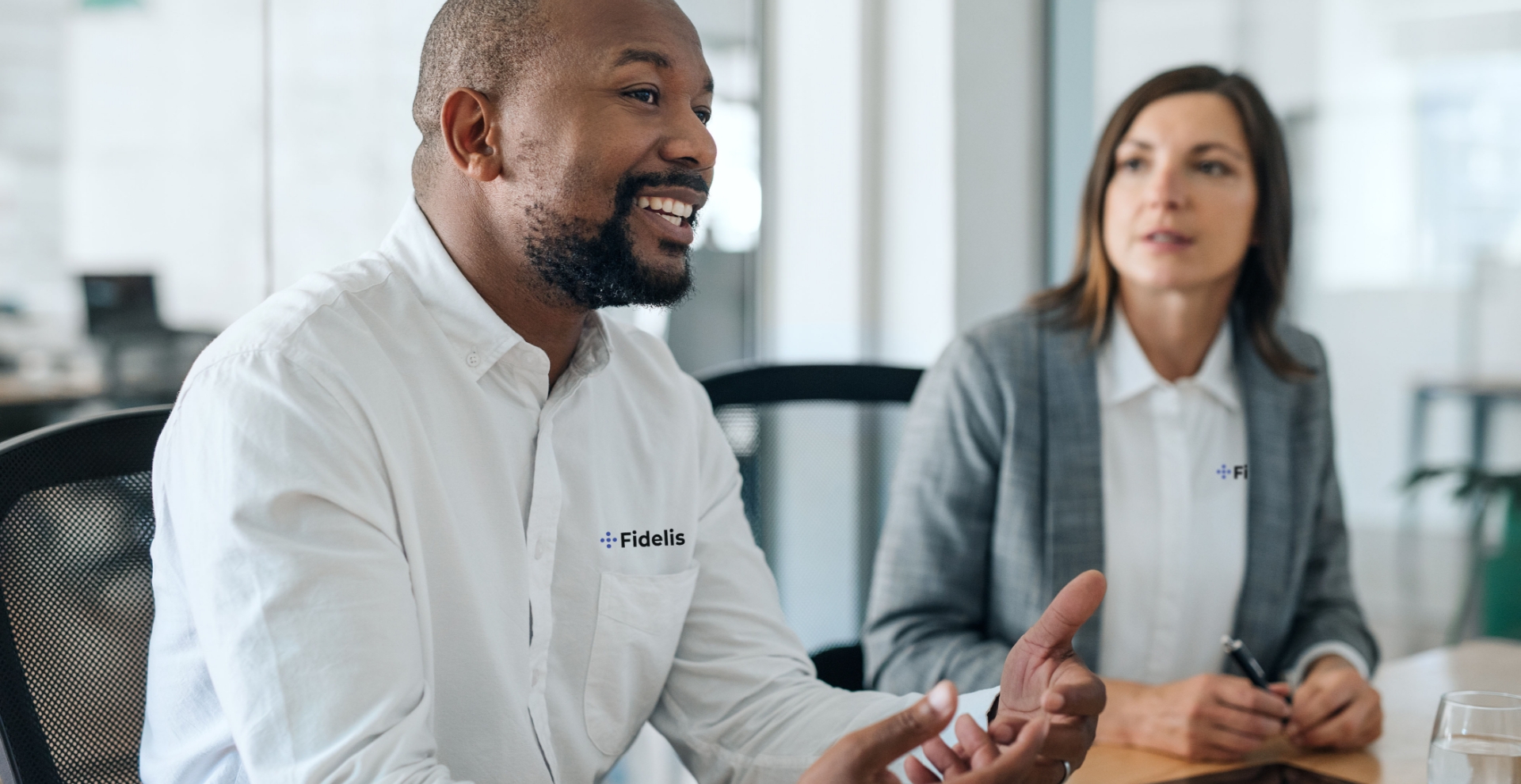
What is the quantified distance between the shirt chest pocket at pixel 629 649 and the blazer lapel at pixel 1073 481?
56cm

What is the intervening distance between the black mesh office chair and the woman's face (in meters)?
0.37

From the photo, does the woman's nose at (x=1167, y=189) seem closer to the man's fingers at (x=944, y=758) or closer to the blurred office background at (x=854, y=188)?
the blurred office background at (x=854, y=188)

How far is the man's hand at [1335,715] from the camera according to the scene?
115cm

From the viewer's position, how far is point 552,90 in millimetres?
1045

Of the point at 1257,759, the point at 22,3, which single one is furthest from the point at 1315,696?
the point at 22,3

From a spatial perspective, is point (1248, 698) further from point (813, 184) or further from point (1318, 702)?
point (813, 184)

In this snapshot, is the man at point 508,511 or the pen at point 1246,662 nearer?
the man at point 508,511

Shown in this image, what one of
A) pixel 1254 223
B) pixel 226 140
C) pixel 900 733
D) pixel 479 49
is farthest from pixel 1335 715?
pixel 226 140

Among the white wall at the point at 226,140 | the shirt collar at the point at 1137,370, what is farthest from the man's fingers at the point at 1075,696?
the white wall at the point at 226,140

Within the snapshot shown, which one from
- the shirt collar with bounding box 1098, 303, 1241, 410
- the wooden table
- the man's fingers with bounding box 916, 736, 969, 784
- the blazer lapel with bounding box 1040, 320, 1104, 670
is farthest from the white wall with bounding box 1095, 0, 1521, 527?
the man's fingers with bounding box 916, 736, 969, 784

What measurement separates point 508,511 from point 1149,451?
0.95 meters

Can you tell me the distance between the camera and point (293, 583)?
790mm

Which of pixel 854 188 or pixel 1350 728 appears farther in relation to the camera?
pixel 854 188

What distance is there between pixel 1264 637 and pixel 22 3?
6.17 feet
